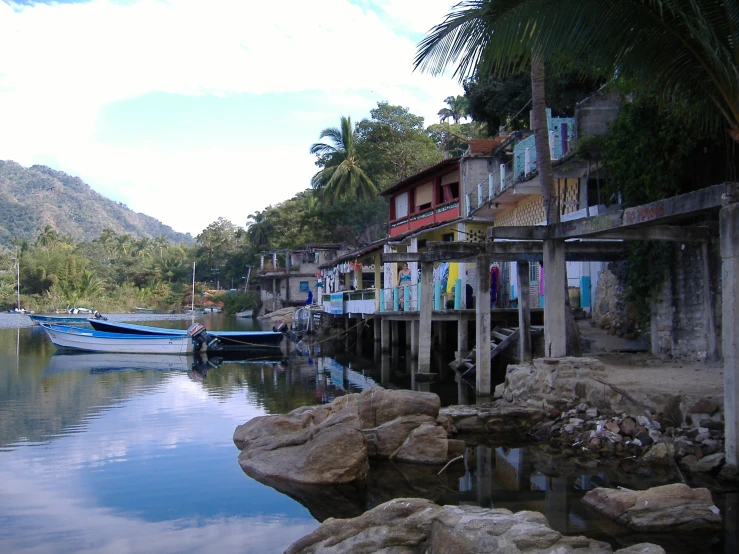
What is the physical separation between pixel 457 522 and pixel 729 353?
4039 mm

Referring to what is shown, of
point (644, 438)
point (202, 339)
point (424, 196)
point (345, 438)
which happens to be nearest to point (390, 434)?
point (345, 438)

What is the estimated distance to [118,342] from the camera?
100 feet

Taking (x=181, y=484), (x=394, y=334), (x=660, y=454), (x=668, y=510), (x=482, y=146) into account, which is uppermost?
(x=482, y=146)

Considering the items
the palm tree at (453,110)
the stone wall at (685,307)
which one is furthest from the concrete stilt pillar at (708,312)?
the palm tree at (453,110)

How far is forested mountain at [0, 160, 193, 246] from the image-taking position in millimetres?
146125

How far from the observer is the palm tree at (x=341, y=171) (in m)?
44.9

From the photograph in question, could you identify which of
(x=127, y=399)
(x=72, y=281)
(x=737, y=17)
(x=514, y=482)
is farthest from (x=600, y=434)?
(x=72, y=281)

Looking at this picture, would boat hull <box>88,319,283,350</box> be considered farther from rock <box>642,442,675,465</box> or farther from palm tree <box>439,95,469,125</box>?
palm tree <box>439,95,469,125</box>

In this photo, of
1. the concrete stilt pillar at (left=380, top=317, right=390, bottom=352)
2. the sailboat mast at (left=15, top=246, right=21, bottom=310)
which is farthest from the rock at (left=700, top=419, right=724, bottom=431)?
the sailboat mast at (left=15, top=246, right=21, bottom=310)

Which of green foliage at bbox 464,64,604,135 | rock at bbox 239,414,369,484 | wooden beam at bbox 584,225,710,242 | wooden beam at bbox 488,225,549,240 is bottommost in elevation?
rock at bbox 239,414,369,484

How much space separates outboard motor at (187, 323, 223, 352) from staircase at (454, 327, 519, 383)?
14496mm

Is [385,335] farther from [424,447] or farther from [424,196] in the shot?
[424,447]

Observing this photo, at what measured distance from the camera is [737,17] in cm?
729

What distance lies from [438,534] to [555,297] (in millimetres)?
7605
